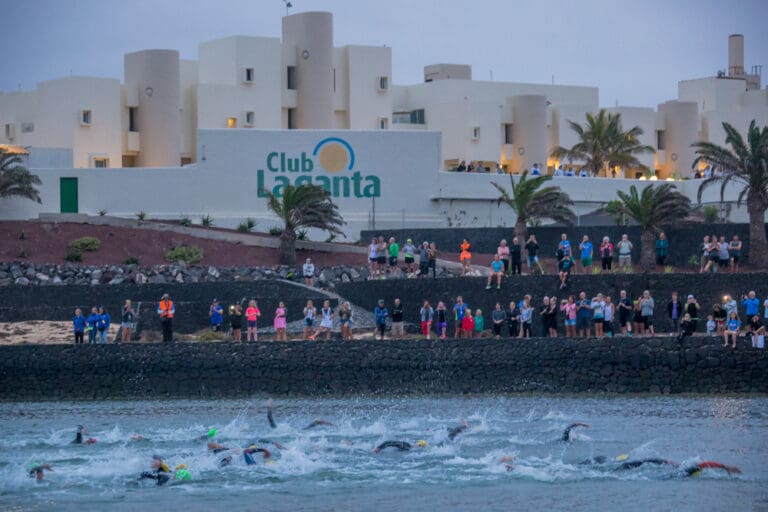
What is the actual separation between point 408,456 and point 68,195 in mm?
32205

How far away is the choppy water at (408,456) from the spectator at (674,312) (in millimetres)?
3181

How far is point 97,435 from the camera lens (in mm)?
29844

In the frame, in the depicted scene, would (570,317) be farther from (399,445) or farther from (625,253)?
(399,445)

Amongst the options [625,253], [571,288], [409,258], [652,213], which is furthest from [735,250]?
[409,258]

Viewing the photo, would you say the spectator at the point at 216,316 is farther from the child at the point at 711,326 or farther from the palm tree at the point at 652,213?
the palm tree at the point at 652,213

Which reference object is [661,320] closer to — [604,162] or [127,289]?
[127,289]

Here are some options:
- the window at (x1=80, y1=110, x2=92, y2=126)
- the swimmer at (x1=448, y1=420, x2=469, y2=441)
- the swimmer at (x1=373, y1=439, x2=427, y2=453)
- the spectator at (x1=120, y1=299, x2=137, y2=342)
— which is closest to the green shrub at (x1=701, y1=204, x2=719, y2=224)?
the spectator at (x1=120, y1=299, x2=137, y2=342)

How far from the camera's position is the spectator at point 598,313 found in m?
37.0

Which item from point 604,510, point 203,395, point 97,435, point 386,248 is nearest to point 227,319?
point 203,395

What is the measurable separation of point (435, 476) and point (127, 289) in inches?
786

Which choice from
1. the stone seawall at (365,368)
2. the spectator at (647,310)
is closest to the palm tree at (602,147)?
the spectator at (647,310)

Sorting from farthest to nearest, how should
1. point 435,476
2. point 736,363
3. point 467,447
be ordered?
point 736,363, point 467,447, point 435,476

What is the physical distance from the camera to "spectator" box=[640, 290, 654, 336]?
37375mm

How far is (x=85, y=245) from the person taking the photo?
50000 mm
